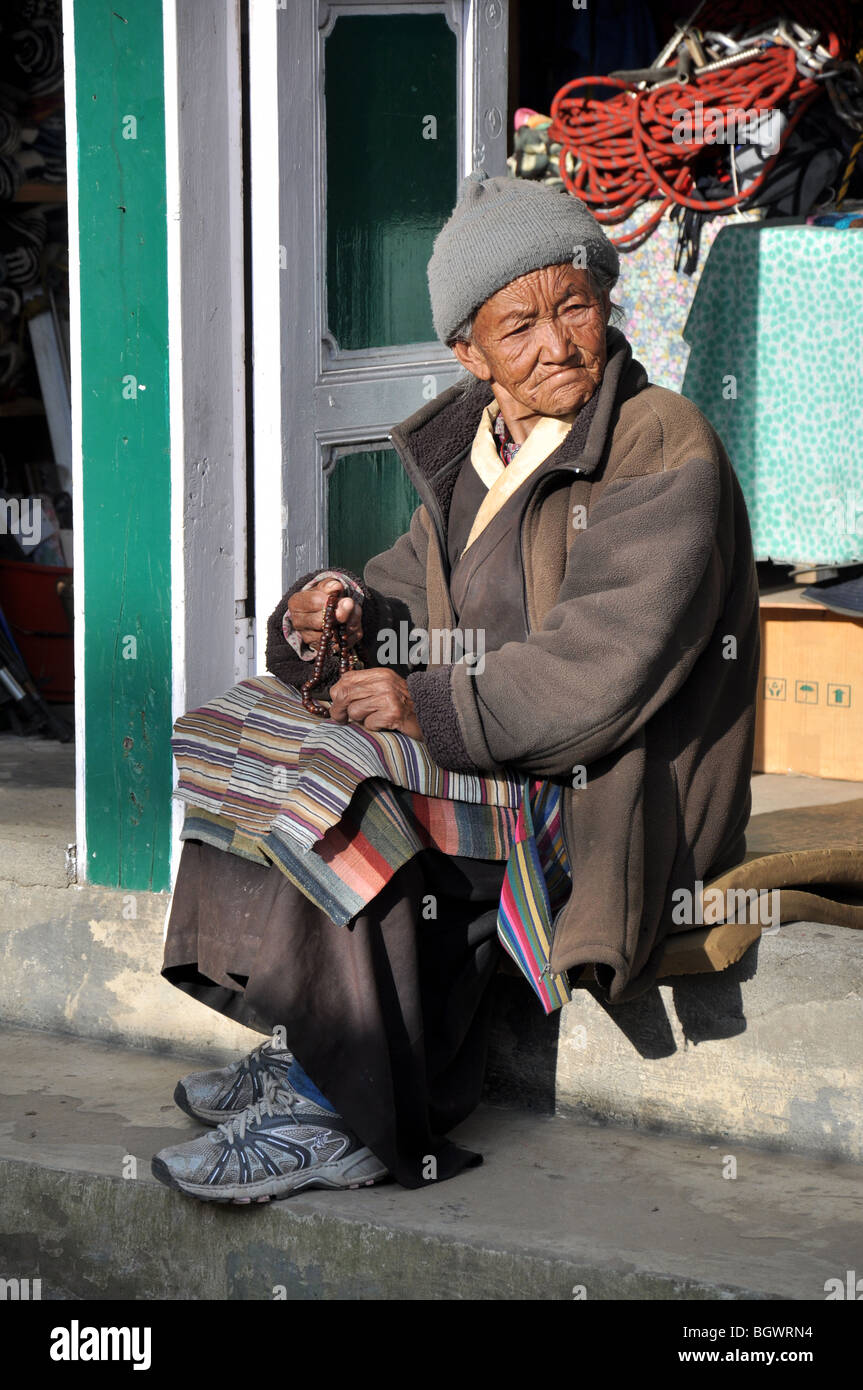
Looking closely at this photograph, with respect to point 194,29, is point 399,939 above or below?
below

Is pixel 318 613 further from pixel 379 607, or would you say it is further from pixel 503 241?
pixel 503 241

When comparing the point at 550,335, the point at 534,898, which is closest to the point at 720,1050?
the point at 534,898

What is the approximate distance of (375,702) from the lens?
2592 mm

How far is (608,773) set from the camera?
2.54 metres

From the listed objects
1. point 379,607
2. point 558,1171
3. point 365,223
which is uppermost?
point 365,223

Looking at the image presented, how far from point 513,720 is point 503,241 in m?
0.77

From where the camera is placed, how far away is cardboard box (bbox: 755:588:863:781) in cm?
427

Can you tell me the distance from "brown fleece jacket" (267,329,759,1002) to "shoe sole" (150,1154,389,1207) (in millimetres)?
468

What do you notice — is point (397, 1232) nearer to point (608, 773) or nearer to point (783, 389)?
point (608, 773)

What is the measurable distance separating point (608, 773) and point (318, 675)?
0.56m

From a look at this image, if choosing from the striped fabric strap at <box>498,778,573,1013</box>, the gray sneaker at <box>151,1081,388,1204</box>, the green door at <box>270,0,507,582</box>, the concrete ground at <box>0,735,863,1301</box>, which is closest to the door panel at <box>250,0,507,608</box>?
the green door at <box>270,0,507,582</box>

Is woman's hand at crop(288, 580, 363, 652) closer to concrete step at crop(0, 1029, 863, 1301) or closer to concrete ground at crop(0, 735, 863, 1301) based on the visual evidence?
concrete ground at crop(0, 735, 863, 1301)
